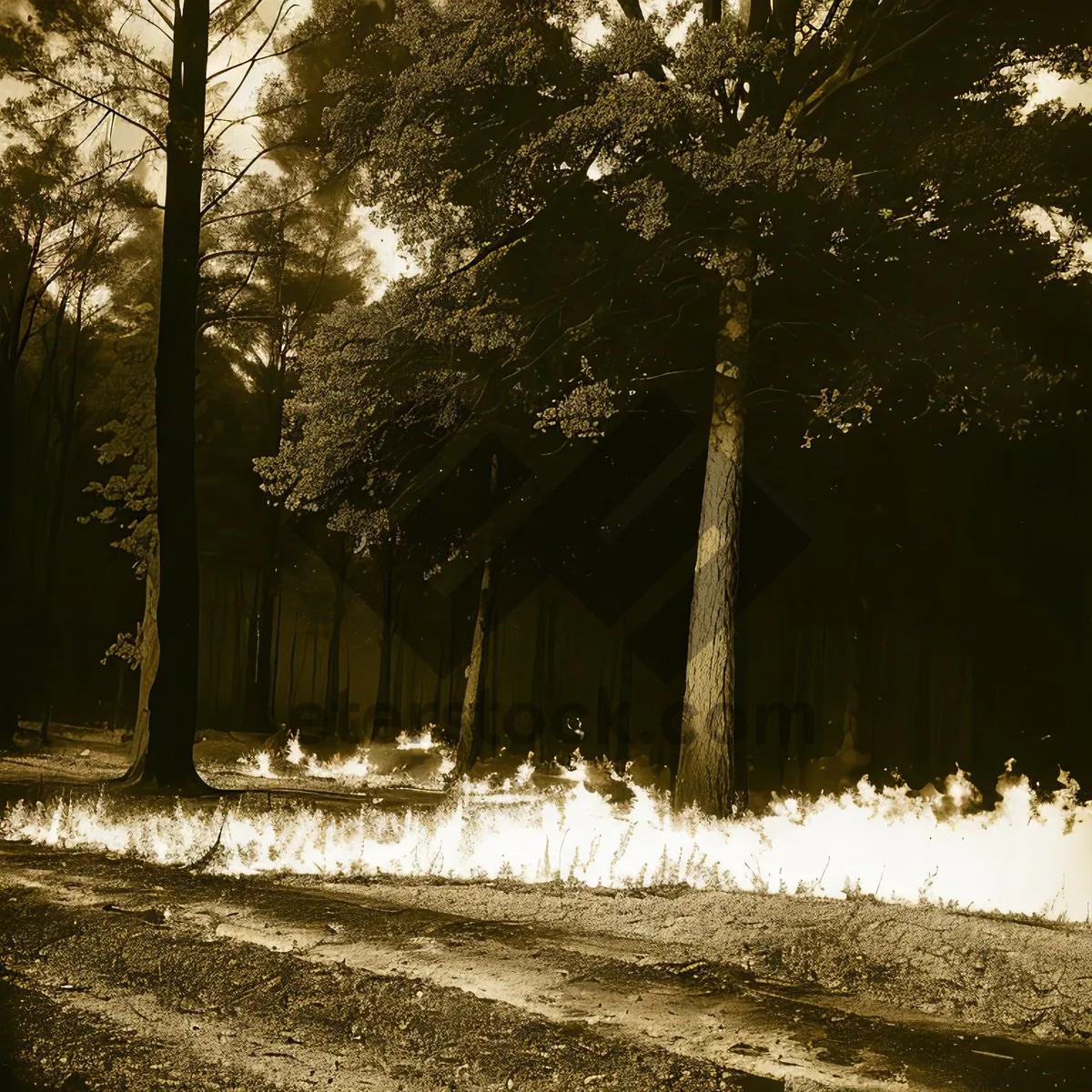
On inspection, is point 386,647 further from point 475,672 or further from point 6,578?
point 475,672

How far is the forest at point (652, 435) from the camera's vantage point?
30.9 ft

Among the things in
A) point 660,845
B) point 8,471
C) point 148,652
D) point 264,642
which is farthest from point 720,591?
point 264,642

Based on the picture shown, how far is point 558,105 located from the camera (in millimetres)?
12062

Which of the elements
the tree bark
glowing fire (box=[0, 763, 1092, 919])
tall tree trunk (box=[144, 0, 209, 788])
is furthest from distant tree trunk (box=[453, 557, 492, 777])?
→ the tree bark

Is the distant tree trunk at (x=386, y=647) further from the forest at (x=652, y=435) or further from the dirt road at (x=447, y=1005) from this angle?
the dirt road at (x=447, y=1005)

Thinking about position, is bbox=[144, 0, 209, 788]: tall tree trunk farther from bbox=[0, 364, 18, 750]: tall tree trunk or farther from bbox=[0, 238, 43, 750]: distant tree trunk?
bbox=[0, 364, 18, 750]: tall tree trunk

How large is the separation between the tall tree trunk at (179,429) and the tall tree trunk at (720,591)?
6.55 m

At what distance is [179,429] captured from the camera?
1436cm

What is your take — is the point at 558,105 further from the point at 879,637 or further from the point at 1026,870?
the point at 879,637

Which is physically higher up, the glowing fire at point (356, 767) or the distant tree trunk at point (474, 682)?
the distant tree trunk at point (474, 682)

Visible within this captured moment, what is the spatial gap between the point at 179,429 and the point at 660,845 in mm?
8502

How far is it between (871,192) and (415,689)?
33459 mm

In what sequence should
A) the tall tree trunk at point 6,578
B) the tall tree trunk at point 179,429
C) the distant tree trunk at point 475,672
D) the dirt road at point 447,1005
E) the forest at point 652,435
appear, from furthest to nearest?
the tall tree trunk at point 6,578 < the distant tree trunk at point 475,672 < the tall tree trunk at point 179,429 < the forest at point 652,435 < the dirt road at point 447,1005

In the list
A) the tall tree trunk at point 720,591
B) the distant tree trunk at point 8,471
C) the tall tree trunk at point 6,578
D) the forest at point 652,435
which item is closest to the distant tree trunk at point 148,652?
the forest at point 652,435
